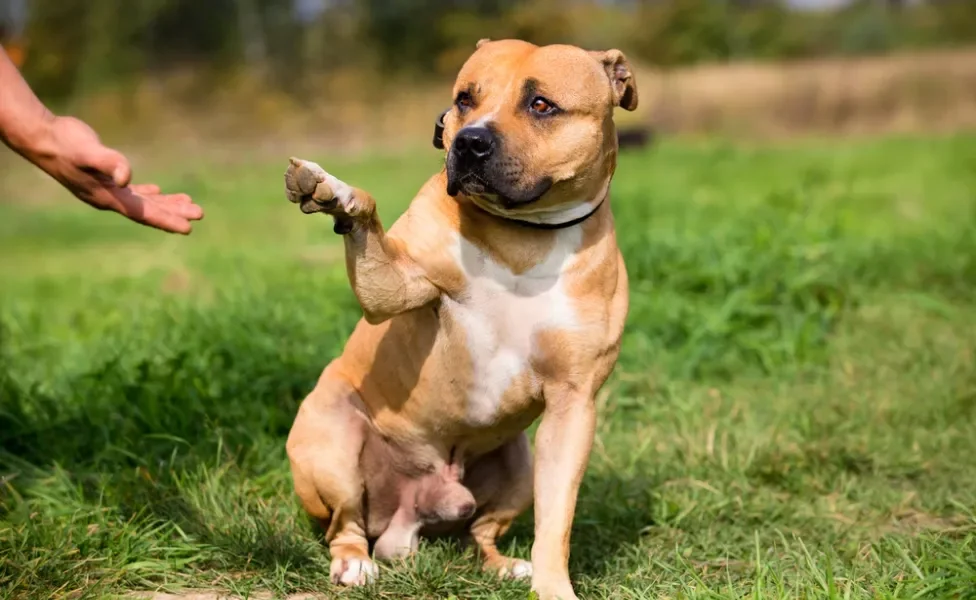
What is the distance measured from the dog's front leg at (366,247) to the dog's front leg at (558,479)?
0.49 m

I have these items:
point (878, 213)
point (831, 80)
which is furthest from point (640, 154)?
point (878, 213)

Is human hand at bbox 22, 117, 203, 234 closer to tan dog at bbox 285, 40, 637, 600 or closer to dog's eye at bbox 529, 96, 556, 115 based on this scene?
tan dog at bbox 285, 40, 637, 600

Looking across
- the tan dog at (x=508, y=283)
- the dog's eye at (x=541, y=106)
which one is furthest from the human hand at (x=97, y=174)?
the dog's eye at (x=541, y=106)

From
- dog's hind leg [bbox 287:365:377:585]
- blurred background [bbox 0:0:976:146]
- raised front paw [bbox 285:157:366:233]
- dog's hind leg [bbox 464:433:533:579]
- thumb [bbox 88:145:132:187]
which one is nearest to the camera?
raised front paw [bbox 285:157:366:233]

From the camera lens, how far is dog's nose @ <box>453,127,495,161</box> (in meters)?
2.90

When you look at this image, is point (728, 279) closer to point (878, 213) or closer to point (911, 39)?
point (878, 213)

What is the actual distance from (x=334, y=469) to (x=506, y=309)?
74 centimetres

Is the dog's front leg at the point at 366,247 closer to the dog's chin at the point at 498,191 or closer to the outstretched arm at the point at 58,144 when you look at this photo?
the dog's chin at the point at 498,191

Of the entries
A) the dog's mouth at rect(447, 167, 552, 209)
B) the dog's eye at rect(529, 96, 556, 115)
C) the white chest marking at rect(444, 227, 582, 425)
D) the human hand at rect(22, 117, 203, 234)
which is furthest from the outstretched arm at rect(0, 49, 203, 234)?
the dog's eye at rect(529, 96, 556, 115)

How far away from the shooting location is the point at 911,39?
18.8 metres

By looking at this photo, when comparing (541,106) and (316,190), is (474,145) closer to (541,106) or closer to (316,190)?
(541,106)

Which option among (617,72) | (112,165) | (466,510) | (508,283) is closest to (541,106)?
(617,72)

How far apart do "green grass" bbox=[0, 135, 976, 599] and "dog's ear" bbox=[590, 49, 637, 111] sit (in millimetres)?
1384

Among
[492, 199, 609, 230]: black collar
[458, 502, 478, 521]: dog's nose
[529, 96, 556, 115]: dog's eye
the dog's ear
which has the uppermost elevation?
the dog's ear
